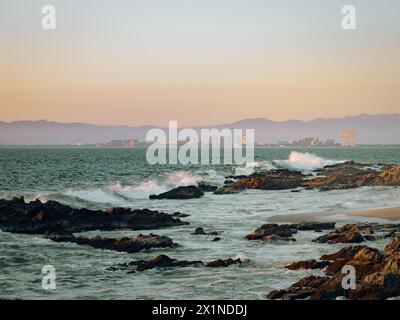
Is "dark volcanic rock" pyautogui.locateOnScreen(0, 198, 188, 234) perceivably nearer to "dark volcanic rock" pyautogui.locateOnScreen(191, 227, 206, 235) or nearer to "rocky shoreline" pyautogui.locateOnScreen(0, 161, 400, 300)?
"rocky shoreline" pyautogui.locateOnScreen(0, 161, 400, 300)

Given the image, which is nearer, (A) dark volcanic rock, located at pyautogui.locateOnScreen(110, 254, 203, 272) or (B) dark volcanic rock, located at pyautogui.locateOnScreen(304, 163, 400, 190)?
(A) dark volcanic rock, located at pyautogui.locateOnScreen(110, 254, 203, 272)

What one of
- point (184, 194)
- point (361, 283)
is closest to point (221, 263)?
point (361, 283)

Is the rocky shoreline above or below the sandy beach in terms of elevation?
above

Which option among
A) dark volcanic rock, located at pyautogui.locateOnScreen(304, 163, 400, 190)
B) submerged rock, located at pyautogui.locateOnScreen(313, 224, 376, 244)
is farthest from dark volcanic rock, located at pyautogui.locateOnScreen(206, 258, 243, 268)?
dark volcanic rock, located at pyautogui.locateOnScreen(304, 163, 400, 190)

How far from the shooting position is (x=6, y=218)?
106ft

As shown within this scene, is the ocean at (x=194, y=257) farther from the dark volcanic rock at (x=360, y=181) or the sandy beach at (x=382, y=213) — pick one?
the dark volcanic rock at (x=360, y=181)

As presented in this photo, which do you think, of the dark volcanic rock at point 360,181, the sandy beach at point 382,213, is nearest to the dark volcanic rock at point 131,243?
the sandy beach at point 382,213

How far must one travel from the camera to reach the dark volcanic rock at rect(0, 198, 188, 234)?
103 feet

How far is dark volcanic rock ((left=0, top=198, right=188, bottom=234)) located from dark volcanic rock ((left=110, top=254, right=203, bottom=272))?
8.90 meters

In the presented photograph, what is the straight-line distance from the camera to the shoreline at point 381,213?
113 ft
